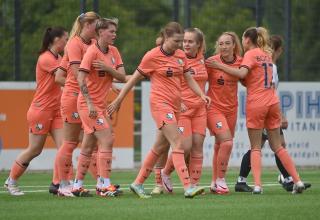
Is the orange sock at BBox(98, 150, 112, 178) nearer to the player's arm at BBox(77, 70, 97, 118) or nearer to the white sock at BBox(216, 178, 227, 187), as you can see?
the player's arm at BBox(77, 70, 97, 118)

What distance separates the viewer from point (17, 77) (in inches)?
850

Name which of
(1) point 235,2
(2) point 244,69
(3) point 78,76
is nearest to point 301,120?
(1) point 235,2

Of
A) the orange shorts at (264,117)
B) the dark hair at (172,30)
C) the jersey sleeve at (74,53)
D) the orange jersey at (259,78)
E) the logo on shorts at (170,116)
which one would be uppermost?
the dark hair at (172,30)

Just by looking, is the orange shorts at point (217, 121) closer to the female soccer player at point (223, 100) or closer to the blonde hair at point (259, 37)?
the female soccer player at point (223, 100)

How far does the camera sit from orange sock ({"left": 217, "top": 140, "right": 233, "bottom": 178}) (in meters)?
14.7

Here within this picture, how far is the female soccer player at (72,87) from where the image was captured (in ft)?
45.7

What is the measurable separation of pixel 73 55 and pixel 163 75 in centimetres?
117

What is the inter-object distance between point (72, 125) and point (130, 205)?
1.99 m

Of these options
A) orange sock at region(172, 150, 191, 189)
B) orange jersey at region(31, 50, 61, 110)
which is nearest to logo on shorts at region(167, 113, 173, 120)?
orange sock at region(172, 150, 191, 189)

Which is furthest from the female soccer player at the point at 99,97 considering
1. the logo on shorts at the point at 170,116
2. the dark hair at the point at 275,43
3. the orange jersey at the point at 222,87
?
the dark hair at the point at 275,43

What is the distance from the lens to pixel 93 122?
1359cm

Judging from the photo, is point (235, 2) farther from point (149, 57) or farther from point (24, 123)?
point (149, 57)

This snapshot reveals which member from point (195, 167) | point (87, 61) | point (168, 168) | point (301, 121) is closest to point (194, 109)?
point (195, 167)

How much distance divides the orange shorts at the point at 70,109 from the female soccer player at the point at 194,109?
1.34 meters
